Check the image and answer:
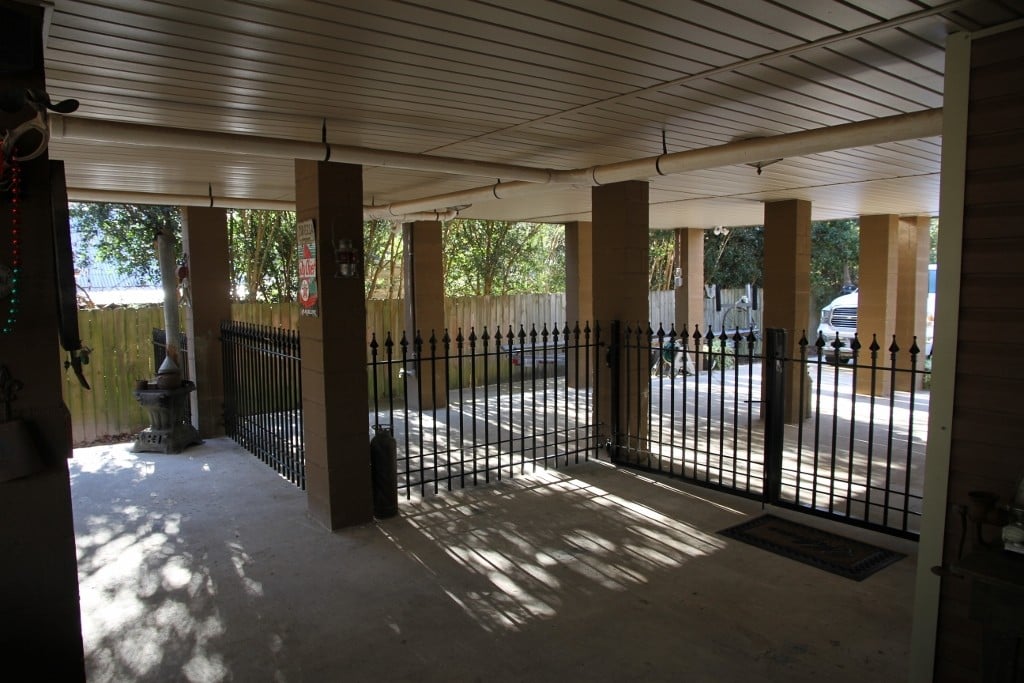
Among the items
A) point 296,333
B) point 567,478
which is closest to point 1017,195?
point 567,478

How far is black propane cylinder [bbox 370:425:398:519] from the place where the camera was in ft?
17.2

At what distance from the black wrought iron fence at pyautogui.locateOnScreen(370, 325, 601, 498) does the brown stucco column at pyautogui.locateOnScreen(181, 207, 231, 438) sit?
1.89m

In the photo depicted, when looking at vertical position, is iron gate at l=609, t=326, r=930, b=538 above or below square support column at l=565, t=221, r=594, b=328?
below

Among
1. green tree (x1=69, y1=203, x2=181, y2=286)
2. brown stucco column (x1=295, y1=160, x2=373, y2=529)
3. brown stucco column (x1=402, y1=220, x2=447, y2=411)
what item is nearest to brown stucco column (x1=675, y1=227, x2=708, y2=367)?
brown stucco column (x1=402, y1=220, x2=447, y2=411)

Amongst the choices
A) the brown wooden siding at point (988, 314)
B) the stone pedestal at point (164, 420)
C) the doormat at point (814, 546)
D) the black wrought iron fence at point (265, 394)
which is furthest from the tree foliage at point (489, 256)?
the brown wooden siding at point (988, 314)

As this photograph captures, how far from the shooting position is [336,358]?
4.93 meters

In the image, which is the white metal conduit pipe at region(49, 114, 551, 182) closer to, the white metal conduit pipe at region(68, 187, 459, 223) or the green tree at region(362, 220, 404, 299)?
the white metal conduit pipe at region(68, 187, 459, 223)

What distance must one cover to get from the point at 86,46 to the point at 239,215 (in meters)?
10.9

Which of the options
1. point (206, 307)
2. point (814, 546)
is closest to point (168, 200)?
point (206, 307)

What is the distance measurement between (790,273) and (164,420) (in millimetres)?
8088

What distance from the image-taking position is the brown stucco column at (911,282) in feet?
37.1

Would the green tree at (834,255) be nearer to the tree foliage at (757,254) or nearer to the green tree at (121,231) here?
the tree foliage at (757,254)

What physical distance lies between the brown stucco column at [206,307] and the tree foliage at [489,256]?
863 cm

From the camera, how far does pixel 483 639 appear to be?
11.4 ft
